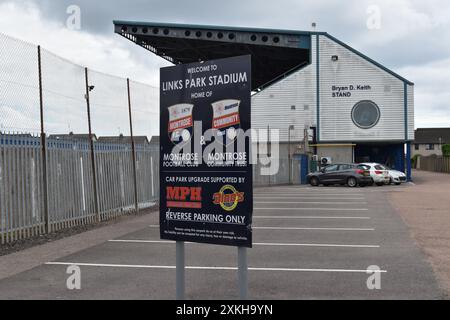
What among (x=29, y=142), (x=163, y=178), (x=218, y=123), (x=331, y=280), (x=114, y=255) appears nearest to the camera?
(x=218, y=123)

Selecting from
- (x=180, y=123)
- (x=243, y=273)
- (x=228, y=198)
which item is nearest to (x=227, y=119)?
(x=180, y=123)

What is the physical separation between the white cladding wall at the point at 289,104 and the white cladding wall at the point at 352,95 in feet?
2.73

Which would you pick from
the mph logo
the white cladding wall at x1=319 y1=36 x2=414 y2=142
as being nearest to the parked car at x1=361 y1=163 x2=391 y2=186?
the white cladding wall at x1=319 y1=36 x2=414 y2=142

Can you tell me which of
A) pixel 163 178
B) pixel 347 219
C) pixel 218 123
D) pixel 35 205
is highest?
pixel 218 123

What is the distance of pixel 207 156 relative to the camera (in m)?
5.24

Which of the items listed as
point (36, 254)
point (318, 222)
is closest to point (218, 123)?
point (36, 254)

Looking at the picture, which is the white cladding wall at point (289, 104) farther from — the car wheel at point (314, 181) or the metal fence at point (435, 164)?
the metal fence at point (435, 164)

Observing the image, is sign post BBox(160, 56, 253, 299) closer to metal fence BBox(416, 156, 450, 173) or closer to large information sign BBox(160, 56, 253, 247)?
large information sign BBox(160, 56, 253, 247)

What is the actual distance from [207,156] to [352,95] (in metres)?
34.8

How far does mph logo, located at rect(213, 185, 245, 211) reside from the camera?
501 cm

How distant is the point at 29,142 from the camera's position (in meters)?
10.9

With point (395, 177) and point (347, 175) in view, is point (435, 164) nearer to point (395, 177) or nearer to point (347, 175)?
point (395, 177)
